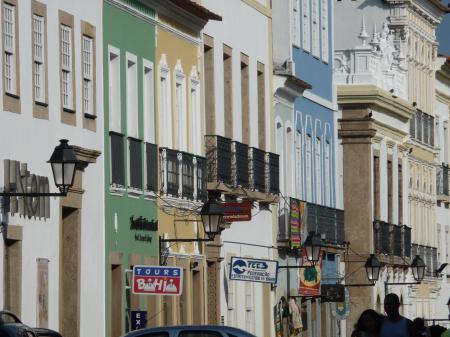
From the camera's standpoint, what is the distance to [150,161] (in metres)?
42.1

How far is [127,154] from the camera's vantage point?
133 ft

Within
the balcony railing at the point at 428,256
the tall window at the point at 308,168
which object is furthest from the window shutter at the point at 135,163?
the balcony railing at the point at 428,256

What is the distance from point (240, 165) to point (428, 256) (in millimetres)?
32917

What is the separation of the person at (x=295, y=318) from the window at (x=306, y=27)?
6.27 meters

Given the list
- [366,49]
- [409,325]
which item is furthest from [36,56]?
[366,49]

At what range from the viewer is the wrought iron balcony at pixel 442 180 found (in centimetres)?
8494

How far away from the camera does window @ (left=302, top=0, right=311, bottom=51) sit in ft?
193

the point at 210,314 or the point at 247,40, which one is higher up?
the point at 247,40

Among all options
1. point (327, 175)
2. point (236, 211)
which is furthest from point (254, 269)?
point (327, 175)

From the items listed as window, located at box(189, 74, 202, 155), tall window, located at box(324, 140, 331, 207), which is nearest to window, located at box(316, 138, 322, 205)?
tall window, located at box(324, 140, 331, 207)

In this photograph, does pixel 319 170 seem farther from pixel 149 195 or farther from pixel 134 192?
pixel 134 192

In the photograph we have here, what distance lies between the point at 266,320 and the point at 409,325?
26586 millimetres

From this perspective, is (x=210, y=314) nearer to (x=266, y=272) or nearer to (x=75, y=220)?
(x=266, y=272)

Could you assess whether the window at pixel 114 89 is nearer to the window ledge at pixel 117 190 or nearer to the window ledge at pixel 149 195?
the window ledge at pixel 117 190
